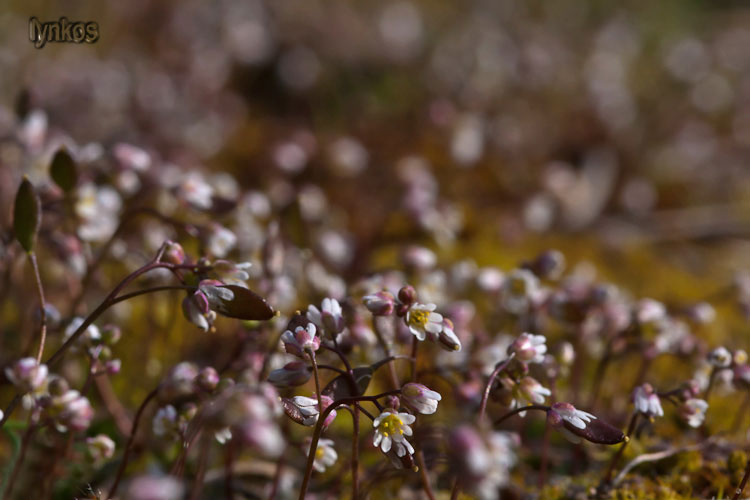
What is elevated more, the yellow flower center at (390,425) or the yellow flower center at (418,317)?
the yellow flower center at (418,317)

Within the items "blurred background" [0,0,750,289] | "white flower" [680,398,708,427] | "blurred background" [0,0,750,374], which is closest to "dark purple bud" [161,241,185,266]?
"blurred background" [0,0,750,374]

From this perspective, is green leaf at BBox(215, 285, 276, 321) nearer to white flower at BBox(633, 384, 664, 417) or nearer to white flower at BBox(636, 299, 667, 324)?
white flower at BBox(633, 384, 664, 417)

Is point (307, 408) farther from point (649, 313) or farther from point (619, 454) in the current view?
point (649, 313)

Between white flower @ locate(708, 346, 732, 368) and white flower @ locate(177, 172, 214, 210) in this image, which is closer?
white flower @ locate(708, 346, 732, 368)

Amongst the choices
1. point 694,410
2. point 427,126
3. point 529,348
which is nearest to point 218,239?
point 529,348

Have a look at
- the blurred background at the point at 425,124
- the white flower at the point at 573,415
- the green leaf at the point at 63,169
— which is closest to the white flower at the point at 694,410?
the white flower at the point at 573,415

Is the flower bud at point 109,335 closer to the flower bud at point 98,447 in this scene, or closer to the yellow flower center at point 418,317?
the flower bud at point 98,447
